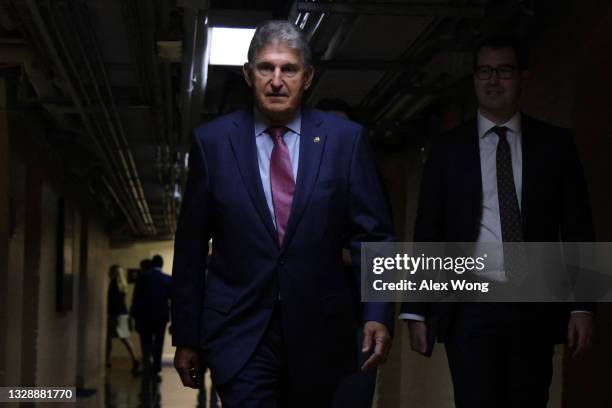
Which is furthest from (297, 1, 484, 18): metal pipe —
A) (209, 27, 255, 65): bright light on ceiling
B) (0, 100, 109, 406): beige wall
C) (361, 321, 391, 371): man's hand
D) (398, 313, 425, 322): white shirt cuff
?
(0, 100, 109, 406): beige wall

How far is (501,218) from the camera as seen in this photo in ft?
10.0

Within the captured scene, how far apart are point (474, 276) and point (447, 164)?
0.34 metres

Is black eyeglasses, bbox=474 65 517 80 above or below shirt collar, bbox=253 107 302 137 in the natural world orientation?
above

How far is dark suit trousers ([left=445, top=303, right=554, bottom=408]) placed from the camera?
9.61 feet

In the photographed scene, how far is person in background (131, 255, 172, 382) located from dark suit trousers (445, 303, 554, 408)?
958 centimetres

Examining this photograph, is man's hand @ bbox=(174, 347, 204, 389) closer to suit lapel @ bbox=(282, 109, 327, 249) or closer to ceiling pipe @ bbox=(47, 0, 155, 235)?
suit lapel @ bbox=(282, 109, 327, 249)

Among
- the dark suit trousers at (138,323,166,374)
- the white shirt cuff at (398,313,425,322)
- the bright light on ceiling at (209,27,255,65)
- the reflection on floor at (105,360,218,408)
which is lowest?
the reflection on floor at (105,360,218,408)

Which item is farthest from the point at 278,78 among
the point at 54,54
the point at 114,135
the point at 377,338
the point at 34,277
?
the point at 34,277

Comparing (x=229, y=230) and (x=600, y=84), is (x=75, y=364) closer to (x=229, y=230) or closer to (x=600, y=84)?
(x=600, y=84)

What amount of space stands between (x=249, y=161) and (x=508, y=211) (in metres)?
0.77

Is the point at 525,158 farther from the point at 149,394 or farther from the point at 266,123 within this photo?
the point at 149,394

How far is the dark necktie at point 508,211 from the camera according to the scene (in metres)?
3.01

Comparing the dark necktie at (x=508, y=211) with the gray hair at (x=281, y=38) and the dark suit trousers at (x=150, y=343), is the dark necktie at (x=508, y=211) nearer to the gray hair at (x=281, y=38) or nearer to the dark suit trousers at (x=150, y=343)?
the gray hair at (x=281, y=38)

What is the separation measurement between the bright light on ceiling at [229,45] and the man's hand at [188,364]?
3.35 meters
